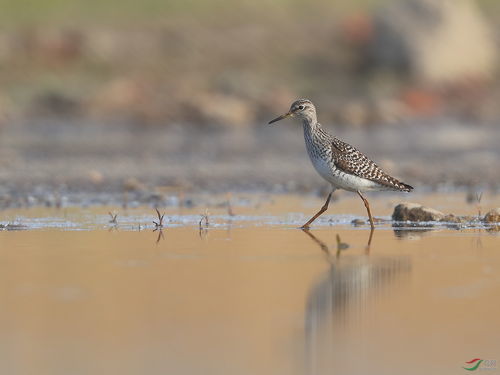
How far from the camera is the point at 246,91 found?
99.3 ft

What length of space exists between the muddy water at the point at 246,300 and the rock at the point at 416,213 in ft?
1.78

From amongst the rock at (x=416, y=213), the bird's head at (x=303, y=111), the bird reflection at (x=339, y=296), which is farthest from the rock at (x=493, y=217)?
the bird reflection at (x=339, y=296)

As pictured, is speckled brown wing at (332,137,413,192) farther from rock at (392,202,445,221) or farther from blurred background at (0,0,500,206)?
blurred background at (0,0,500,206)

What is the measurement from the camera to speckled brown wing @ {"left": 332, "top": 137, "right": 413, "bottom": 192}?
11.1m

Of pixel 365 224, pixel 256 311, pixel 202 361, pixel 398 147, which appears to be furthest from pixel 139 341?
pixel 398 147

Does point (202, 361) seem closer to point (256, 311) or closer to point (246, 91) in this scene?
point (256, 311)

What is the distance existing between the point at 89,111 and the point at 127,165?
11.1 metres

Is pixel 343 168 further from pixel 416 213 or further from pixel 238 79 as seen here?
pixel 238 79

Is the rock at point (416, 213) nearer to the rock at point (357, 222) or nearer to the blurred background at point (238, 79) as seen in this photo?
the rock at point (357, 222)

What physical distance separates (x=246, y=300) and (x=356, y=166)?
438cm

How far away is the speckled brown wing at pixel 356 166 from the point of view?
11078mm


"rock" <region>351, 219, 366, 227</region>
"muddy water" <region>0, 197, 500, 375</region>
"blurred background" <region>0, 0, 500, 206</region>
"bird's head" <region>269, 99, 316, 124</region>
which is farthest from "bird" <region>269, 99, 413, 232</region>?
"blurred background" <region>0, 0, 500, 206</region>

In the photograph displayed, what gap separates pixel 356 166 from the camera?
11117 mm

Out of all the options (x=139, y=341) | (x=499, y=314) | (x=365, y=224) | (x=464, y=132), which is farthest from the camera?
(x=464, y=132)
